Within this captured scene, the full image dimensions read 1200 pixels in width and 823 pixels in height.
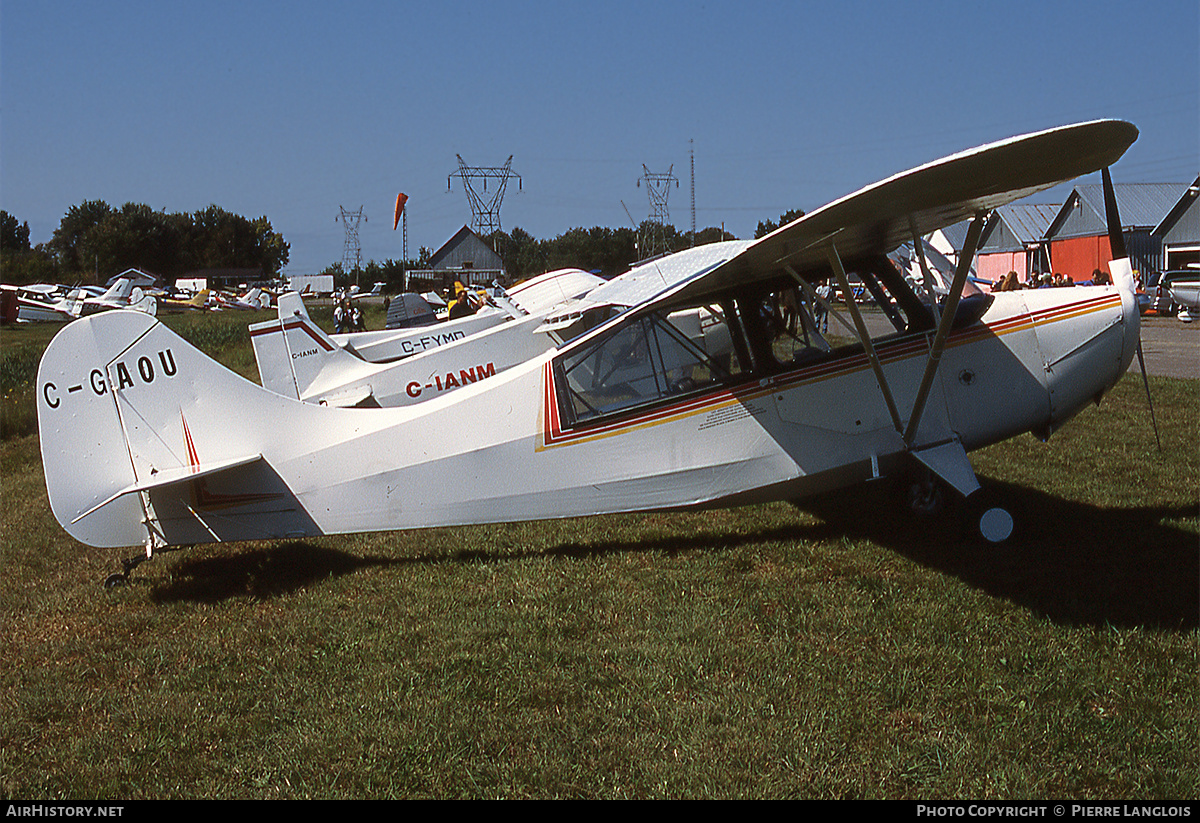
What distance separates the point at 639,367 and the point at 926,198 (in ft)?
6.40

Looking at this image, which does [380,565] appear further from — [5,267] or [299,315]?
[5,267]

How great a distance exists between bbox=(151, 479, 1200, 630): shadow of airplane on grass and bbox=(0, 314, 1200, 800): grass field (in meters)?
0.03

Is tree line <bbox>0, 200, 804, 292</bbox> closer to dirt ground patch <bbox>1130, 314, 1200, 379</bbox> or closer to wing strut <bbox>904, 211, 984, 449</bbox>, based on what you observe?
dirt ground patch <bbox>1130, 314, 1200, 379</bbox>

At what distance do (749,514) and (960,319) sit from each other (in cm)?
213

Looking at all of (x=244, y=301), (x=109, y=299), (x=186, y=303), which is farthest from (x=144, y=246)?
(x=109, y=299)

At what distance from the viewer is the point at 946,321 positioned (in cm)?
506

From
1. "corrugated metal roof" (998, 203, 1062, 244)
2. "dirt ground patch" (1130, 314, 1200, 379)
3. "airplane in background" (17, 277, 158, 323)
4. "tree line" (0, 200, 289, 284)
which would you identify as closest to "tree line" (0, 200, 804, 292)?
"tree line" (0, 200, 289, 284)

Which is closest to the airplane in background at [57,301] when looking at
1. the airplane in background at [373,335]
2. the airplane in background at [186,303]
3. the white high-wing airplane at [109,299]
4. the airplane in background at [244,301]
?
the white high-wing airplane at [109,299]

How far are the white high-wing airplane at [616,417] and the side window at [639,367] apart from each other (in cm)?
1

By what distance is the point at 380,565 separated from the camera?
18.7 feet

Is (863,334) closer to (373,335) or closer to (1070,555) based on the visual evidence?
(1070,555)

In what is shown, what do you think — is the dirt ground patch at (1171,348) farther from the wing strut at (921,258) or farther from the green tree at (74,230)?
the green tree at (74,230)

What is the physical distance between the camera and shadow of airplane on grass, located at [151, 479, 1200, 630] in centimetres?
459

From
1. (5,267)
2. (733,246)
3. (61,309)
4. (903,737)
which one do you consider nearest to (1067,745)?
(903,737)
